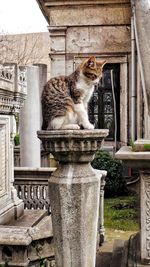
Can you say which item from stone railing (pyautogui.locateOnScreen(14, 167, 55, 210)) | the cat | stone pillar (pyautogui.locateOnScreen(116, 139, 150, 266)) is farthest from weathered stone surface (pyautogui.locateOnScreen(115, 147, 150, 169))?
stone railing (pyautogui.locateOnScreen(14, 167, 55, 210))

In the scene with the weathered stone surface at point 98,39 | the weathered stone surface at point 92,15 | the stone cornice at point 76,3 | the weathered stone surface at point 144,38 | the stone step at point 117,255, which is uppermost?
the stone cornice at point 76,3

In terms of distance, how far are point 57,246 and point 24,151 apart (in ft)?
16.2

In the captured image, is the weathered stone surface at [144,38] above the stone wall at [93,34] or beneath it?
beneath

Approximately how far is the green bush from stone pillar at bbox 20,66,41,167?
8.54ft

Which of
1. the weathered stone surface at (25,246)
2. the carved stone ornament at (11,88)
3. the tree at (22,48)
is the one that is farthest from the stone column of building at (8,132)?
the tree at (22,48)

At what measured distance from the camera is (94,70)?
2980 millimetres

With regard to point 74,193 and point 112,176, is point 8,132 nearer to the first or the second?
point 74,193

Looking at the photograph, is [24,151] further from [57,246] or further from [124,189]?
[57,246]

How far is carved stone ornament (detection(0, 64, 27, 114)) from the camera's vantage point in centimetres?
511

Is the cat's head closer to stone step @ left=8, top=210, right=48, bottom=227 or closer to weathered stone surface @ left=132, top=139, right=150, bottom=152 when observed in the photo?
weathered stone surface @ left=132, top=139, right=150, bottom=152

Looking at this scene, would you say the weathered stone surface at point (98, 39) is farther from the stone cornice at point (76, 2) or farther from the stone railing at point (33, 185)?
the stone railing at point (33, 185)

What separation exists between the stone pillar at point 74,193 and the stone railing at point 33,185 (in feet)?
12.4

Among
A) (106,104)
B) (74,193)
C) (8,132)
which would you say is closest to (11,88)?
(8,132)

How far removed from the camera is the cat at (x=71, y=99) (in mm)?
2893
